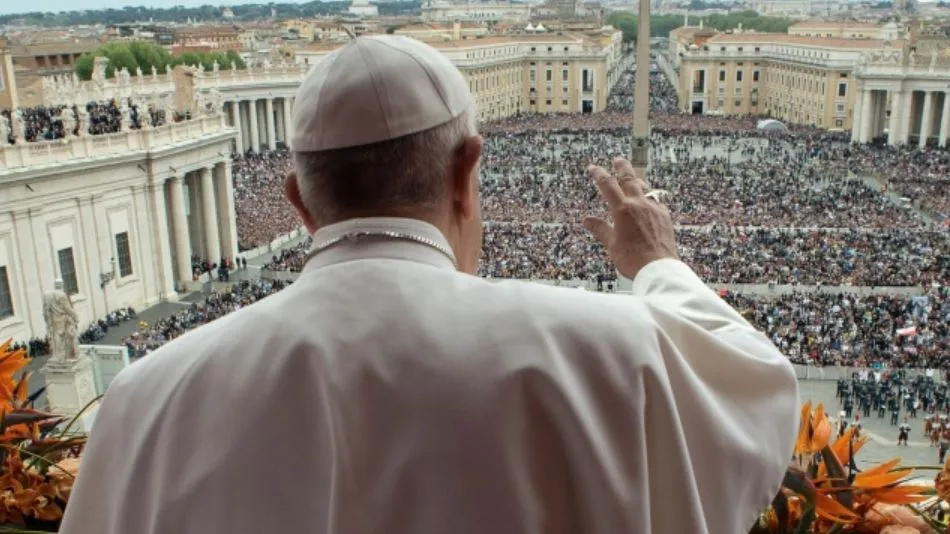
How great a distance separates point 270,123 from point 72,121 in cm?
2591

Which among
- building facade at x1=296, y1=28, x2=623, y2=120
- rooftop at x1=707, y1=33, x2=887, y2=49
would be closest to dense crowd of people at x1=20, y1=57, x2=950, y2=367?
rooftop at x1=707, y1=33, x2=887, y2=49

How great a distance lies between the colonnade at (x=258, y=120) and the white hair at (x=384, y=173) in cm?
4375

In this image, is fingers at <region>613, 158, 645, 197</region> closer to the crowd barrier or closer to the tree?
the crowd barrier

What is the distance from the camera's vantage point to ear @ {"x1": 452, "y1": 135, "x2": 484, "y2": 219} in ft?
4.99

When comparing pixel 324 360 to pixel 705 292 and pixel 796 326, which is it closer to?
pixel 705 292

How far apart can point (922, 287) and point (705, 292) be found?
22550 millimetres

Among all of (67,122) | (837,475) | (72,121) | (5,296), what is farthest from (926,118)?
(837,475)

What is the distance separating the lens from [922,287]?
21812 mm

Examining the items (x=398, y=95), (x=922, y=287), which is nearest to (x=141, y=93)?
(x=922, y=287)

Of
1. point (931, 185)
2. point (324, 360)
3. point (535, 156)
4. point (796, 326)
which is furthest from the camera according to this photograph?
point (535, 156)

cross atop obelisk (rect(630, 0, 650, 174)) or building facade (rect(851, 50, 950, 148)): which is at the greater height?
cross atop obelisk (rect(630, 0, 650, 174))

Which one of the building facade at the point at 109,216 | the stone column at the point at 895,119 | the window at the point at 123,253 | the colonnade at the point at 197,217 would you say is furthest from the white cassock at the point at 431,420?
the stone column at the point at 895,119

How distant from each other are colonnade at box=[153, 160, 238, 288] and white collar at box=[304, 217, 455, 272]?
2272 cm

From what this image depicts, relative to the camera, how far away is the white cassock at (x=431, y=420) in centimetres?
126
